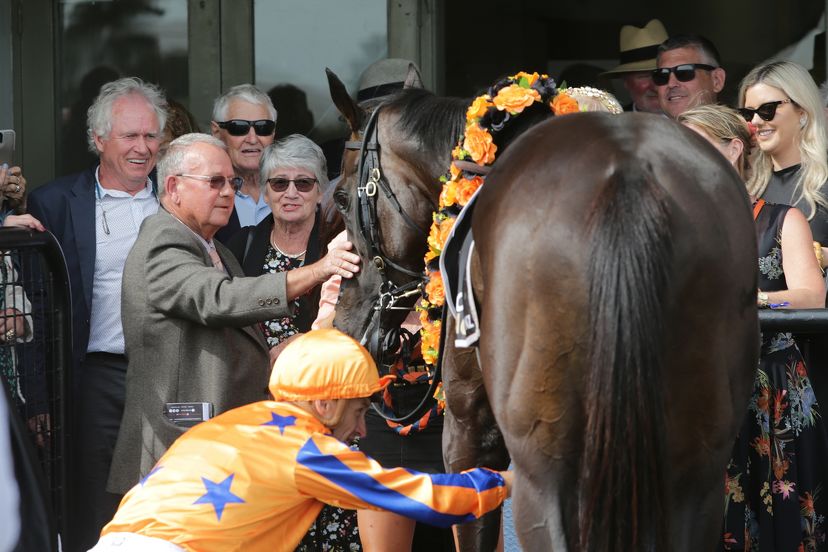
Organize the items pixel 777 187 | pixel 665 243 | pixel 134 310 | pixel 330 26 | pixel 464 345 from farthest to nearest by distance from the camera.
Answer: pixel 330 26 → pixel 777 187 → pixel 134 310 → pixel 464 345 → pixel 665 243

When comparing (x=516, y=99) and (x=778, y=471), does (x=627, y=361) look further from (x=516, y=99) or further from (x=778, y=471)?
(x=778, y=471)

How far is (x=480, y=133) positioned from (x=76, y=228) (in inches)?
91.5

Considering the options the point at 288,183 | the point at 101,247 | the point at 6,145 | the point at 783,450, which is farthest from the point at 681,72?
the point at 6,145

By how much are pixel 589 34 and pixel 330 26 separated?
2134mm

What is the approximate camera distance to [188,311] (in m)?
4.68

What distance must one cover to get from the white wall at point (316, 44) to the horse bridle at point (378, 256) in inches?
137

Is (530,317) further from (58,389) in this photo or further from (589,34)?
(589,34)

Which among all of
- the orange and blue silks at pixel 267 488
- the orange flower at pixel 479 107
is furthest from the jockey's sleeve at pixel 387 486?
the orange flower at pixel 479 107

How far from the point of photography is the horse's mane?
14.0 feet

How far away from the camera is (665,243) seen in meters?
2.72

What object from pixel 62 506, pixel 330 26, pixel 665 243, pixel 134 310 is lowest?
pixel 62 506

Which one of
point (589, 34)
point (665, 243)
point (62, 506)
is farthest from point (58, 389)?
point (589, 34)

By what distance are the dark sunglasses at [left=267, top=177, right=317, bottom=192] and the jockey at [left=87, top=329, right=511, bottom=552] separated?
2080 mm

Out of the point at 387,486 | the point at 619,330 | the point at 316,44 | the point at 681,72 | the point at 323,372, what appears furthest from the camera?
the point at 316,44
